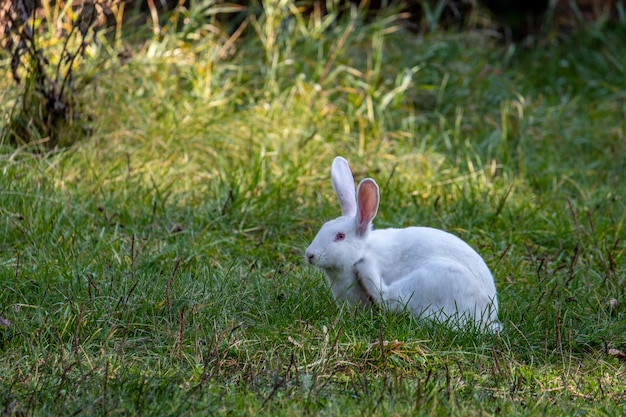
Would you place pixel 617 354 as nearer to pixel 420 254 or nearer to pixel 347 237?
pixel 420 254

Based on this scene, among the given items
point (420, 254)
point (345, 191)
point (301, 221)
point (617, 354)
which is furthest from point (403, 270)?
point (301, 221)

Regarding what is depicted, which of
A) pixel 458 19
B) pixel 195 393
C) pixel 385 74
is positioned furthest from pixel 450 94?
pixel 195 393

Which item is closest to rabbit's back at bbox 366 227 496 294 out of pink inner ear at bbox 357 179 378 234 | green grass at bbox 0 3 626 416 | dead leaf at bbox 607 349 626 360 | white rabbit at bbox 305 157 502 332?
white rabbit at bbox 305 157 502 332

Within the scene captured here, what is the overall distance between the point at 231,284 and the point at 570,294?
158 centimetres

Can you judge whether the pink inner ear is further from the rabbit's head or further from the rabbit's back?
the rabbit's back

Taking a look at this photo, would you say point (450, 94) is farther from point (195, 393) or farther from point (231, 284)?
point (195, 393)

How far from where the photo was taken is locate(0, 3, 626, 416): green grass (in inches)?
128

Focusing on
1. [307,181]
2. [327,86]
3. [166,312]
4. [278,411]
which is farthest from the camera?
[327,86]

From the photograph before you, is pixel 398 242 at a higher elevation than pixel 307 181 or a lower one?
higher

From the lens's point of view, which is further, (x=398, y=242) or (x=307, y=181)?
(x=307, y=181)

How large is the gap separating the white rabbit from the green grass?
0.11m

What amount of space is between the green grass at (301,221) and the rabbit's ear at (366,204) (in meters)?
0.36

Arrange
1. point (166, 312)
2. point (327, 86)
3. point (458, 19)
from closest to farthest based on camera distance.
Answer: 1. point (166, 312)
2. point (327, 86)
3. point (458, 19)

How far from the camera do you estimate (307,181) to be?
5.67 metres
